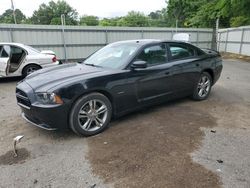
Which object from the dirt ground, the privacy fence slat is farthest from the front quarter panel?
the privacy fence slat

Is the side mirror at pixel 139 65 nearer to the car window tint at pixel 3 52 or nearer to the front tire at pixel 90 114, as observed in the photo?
the front tire at pixel 90 114

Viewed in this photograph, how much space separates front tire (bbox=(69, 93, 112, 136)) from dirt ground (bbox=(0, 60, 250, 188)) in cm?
15

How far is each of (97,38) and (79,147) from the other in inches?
469

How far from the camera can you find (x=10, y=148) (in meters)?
3.54

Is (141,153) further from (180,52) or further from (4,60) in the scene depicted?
(4,60)

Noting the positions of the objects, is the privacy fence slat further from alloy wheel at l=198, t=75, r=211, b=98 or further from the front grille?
the front grille

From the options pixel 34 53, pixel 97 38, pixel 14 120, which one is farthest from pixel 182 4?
pixel 14 120

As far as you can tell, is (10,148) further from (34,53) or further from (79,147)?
(34,53)

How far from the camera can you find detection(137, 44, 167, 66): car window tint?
454cm

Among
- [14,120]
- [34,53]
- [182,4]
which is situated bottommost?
[14,120]

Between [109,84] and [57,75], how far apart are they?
902mm

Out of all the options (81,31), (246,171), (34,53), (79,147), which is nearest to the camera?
(246,171)

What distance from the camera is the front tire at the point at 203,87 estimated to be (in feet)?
18.6

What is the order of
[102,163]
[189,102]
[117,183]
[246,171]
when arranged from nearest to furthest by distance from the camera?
[117,183], [246,171], [102,163], [189,102]
